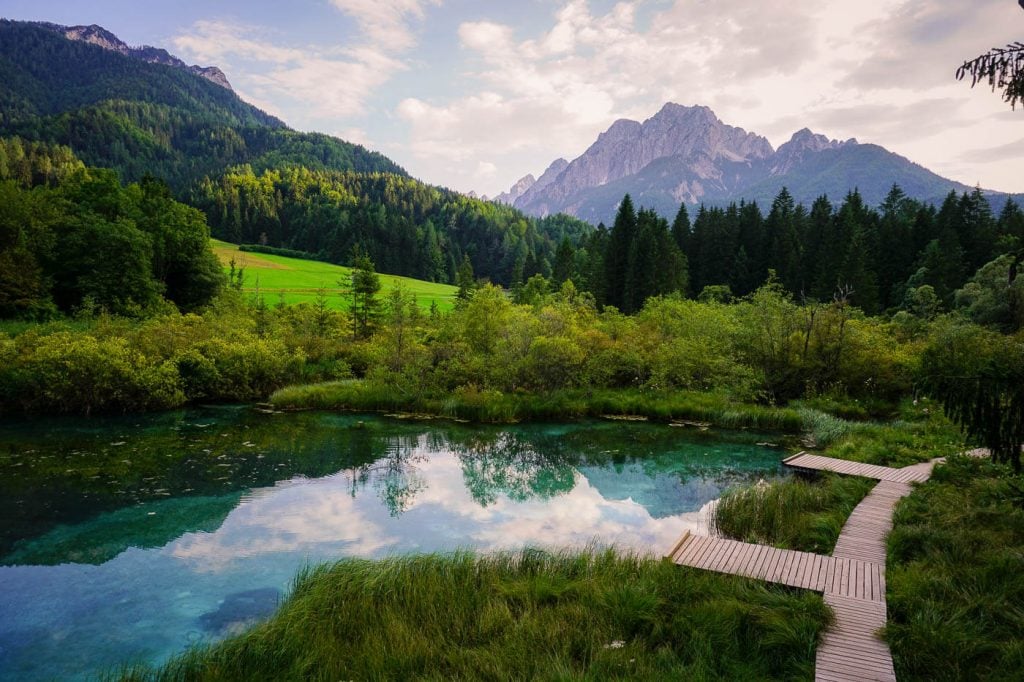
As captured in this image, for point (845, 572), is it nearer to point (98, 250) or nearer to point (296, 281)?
point (98, 250)

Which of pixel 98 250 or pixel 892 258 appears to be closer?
pixel 98 250

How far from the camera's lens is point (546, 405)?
24.8 metres

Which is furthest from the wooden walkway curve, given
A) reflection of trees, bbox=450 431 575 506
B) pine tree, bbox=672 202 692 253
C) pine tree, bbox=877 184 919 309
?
pine tree, bbox=672 202 692 253

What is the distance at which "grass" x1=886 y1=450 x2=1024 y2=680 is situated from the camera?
6348mm

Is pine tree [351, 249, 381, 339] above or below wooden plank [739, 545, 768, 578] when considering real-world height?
above

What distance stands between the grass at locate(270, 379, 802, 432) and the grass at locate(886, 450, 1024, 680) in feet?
37.3

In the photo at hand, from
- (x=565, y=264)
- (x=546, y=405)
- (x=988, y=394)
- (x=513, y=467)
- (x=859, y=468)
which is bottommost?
(x=513, y=467)

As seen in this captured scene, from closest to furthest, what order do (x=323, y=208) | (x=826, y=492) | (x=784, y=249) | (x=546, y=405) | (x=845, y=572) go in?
1. (x=845, y=572)
2. (x=826, y=492)
3. (x=546, y=405)
4. (x=784, y=249)
5. (x=323, y=208)

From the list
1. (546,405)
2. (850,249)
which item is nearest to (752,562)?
(546,405)

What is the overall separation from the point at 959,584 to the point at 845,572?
4.63 feet

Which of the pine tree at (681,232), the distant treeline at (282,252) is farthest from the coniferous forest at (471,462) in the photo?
the distant treeline at (282,252)

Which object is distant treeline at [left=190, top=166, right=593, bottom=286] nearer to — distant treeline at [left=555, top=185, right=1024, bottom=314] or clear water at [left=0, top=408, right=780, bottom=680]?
distant treeline at [left=555, top=185, right=1024, bottom=314]

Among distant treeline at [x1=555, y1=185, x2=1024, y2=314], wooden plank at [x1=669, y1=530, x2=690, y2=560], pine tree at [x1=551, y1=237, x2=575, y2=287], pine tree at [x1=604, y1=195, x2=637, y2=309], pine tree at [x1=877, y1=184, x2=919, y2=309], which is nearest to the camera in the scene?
wooden plank at [x1=669, y1=530, x2=690, y2=560]

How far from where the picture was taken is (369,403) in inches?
1030
